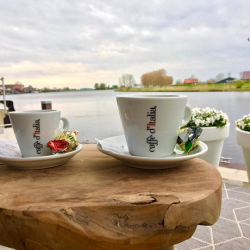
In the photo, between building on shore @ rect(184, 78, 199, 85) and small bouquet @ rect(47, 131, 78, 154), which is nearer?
small bouquet @ rect(47, 131, 78, 154)

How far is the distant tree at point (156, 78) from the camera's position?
7.74 ft

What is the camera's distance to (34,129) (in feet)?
1.97

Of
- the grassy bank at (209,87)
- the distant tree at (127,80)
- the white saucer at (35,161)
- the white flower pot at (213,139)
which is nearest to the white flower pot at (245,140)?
the white flower pot at (213,139)

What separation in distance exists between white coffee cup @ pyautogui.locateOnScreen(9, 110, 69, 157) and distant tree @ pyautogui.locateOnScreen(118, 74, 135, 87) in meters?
1.98

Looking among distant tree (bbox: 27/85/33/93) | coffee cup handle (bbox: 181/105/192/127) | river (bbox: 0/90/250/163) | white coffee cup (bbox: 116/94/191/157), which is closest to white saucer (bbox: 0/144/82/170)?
Answer: white coffee cup (bbox: 116/94/191/157)

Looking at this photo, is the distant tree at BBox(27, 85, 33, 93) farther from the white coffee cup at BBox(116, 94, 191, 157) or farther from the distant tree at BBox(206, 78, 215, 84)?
the white coffee cup at BBox(116, 94, 191, 157)

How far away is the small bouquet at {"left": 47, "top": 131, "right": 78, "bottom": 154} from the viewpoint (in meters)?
0.60

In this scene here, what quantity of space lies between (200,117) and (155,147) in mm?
1538

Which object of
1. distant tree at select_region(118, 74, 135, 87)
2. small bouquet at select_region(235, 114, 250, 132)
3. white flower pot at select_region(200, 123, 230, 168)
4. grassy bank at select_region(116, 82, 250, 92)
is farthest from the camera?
distant tree at select_region(118, 74, 135, 87)

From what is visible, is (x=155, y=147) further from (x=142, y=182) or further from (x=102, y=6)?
(x=102, y=6)

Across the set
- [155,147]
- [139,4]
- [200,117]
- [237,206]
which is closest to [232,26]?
[139,4]

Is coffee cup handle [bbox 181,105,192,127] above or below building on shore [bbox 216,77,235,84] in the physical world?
below

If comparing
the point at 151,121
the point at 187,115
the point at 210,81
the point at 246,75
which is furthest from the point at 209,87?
the point at 151,121

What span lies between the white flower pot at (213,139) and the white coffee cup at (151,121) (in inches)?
54.8
